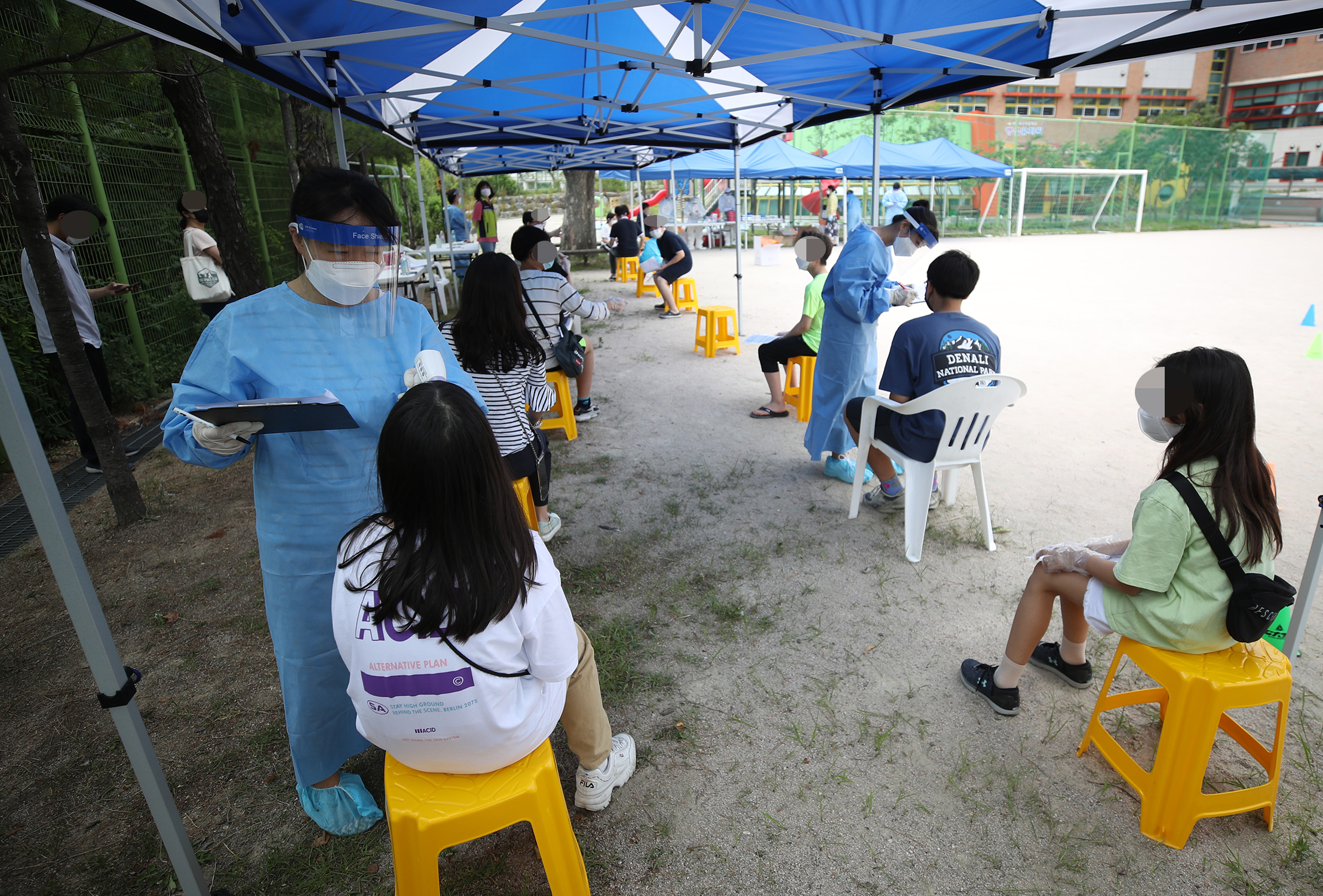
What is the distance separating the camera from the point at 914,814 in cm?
194

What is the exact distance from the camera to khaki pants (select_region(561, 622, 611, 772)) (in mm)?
1785

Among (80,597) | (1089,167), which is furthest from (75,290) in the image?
(1089,167)

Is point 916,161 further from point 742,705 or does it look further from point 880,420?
point 742,705

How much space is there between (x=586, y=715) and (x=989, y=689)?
142 cm

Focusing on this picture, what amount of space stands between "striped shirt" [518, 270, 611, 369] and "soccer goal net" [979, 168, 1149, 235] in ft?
79.7

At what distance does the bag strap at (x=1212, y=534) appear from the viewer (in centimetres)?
170

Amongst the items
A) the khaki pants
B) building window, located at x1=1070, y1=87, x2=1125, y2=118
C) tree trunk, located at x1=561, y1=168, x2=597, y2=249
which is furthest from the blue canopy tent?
building window, located at x1=1070, y1=87, x2=1125, y2=118

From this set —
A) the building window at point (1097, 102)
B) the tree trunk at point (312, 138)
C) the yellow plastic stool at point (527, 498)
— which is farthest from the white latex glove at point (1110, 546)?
the building window at point (1097, 102)

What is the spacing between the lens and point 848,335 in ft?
13.1

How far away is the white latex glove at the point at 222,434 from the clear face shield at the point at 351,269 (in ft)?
1.03

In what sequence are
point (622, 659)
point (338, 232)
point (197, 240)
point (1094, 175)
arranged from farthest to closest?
point (1094, 175) < point (197, 240) < point (622, 659) < point (338, 232)

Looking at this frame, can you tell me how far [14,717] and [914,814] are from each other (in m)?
3.07

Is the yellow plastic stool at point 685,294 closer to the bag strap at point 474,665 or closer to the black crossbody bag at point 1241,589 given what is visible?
the black crossbody bag at point 1241,589

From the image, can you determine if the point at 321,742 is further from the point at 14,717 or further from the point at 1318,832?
the point at 1318,832
